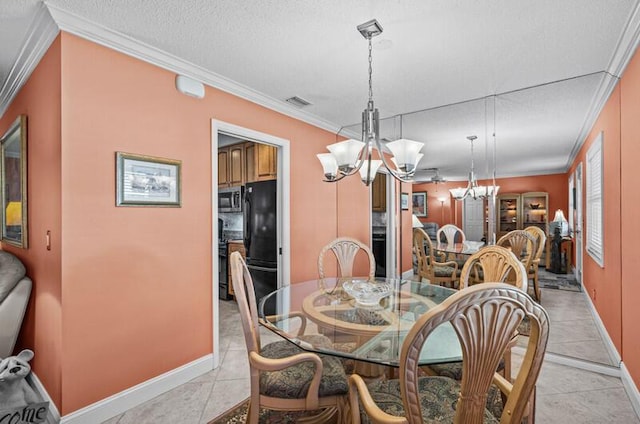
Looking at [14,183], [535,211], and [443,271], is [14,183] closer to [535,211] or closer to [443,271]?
[443,271]

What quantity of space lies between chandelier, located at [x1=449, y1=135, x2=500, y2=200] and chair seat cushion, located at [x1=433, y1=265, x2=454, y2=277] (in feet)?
2.67

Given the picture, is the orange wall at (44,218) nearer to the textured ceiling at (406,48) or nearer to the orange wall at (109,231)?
the orange wall at (109,231)

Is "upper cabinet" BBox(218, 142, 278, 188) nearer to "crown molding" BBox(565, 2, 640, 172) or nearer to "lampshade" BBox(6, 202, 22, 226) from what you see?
"lampshade" BBox(6, 202, 22, 226)

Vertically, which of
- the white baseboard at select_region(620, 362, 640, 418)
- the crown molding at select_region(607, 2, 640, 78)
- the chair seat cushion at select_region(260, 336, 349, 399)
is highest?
the crown molding at select_region(607, 2, 640, 78)

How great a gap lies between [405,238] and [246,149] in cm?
249

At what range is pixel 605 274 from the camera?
2801 mm

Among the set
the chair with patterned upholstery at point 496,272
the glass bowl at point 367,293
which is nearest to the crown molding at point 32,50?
the glass bowl at point 367,293

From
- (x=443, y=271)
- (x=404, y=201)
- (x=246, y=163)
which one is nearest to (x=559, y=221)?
(x=443, y=271)

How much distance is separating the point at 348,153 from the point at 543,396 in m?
2.21

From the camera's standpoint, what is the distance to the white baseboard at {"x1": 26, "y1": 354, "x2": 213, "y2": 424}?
73.2 inches

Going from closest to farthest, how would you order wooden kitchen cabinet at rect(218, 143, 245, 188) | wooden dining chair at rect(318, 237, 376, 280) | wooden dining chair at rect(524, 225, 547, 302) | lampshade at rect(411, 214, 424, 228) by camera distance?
wooden dining chair at rect(524, 225, 547, 302)
wooden dining chair at rect(318, 237, 376, 280)
lampshade at rect(411, 214, 424, 228)
wooden kitchen cabinet at rect(218, 143, 245, 188)

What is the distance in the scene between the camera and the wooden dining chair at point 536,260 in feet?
9.36

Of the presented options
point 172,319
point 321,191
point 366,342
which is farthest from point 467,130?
point 172,319

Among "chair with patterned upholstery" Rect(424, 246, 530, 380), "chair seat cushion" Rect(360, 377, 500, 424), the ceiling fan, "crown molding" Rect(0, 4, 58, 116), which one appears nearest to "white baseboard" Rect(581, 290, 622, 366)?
"chair with patterned upholstery" Rect(424, 246, 530, 380)
